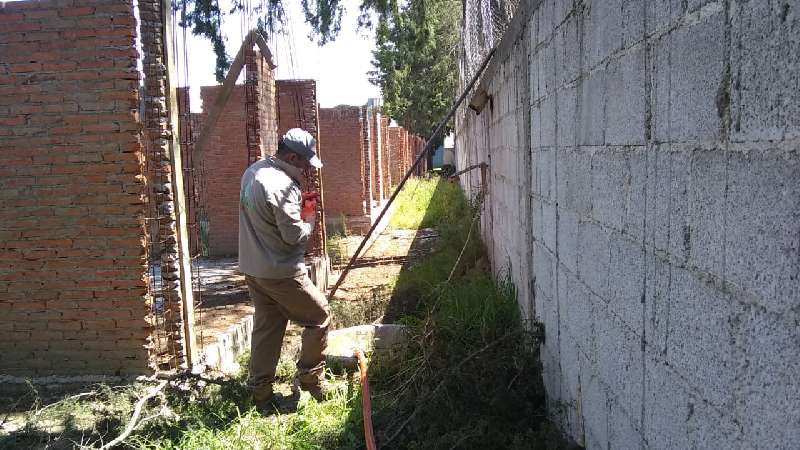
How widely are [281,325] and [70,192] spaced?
190 cm

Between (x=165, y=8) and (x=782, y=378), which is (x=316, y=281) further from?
(x=782, y=378)

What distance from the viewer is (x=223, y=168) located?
458 inches

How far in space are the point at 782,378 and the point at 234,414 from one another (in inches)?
159

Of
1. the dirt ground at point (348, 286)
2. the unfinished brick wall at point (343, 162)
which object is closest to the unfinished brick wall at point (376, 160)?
the unfinished brick wall at point (343, 162)

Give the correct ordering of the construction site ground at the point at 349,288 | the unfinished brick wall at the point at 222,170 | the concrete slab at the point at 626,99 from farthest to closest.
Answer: the unfinished brick wall at the point at 222,170, the construction site ground at the point at 349,288, the concrete slab at the point at 626,99

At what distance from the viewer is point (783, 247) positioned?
1048 millimetres

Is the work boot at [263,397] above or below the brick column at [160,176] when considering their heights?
below

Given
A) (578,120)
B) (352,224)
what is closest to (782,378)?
(578,120)

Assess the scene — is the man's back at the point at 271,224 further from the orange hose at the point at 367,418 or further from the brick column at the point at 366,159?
the brick column at the point at 366,159

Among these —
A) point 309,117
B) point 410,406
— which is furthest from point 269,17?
point 410,406

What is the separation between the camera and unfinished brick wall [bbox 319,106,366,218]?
14.0m

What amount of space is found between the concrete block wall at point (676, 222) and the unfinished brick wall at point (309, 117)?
20.2ft

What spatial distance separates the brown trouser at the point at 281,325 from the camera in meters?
4.62

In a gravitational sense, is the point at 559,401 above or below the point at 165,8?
below
